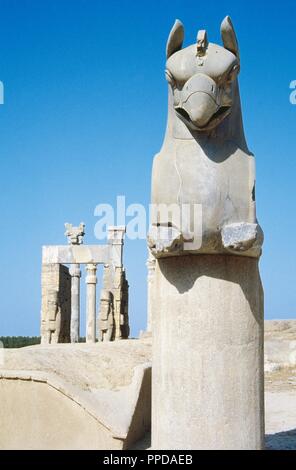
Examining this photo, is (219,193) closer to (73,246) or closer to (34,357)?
→ (34,357)

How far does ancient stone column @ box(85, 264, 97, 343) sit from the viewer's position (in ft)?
71.6

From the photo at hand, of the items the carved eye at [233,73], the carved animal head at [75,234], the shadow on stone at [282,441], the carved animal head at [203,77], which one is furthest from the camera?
the carved animal head at [75,234]

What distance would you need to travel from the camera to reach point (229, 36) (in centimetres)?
408

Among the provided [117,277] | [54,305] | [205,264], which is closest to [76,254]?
[117,277]

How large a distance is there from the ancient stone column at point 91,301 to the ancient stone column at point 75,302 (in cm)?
160

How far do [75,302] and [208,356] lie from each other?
823 inches

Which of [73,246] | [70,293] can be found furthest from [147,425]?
[70,293]

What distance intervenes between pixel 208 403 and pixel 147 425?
2213 mm

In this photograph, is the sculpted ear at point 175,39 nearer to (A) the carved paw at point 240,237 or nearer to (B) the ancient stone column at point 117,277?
(A) the carved paw at point 240,237

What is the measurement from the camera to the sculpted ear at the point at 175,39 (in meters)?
4.14

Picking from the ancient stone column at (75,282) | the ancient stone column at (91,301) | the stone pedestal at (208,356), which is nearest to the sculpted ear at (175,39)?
the stone pedestal at (208,356)

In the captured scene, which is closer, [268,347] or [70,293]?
[268,347]

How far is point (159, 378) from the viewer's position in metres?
4.18

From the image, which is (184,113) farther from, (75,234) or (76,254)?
(75,234)
